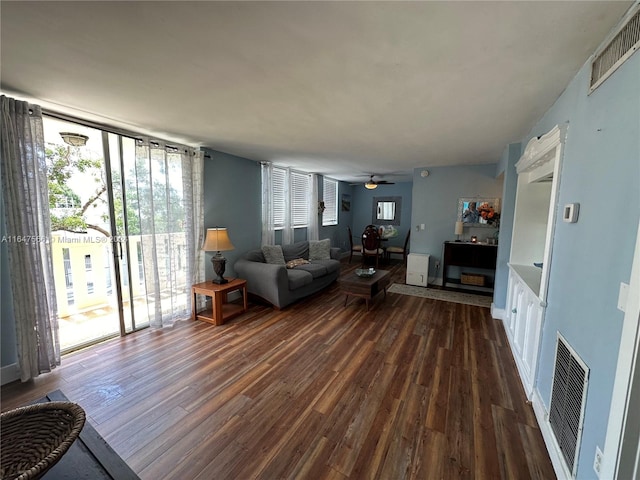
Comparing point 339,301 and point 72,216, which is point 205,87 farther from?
point 339,301

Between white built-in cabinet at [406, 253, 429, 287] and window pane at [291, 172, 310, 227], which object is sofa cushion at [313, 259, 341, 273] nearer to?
window pane at [291, 172, 310, 227]

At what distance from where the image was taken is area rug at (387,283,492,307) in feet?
14.3

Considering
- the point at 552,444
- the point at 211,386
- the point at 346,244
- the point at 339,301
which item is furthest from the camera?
the point at 346,244

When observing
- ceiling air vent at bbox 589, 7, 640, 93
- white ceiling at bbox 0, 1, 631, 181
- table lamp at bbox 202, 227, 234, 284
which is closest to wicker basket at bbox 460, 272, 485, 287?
white ceiling at bbox 0, 1, 631, 181

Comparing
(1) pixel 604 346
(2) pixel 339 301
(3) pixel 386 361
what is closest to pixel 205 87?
(1) pixel 604 346

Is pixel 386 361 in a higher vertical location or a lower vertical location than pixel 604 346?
lower

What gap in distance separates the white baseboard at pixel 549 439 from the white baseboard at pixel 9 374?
13.0ft

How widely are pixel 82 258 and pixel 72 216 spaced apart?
32.6 inches

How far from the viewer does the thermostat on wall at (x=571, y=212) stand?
5.03 ft

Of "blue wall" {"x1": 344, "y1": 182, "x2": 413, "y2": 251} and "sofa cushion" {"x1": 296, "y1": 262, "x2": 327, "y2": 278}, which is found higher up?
"blue wall" {"x1": 344, "y1": 182, "x2": 413, "y2": 251}

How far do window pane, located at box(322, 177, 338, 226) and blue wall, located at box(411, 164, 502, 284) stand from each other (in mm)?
2502

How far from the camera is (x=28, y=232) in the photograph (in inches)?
84.7

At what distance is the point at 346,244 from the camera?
8.37 m

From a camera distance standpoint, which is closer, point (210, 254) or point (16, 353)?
point (16, 353)
